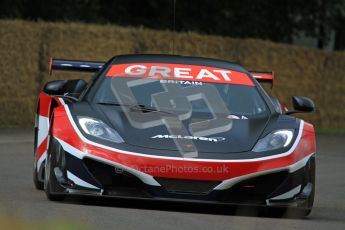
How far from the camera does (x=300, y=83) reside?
94.5ft

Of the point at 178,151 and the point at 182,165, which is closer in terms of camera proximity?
the point at 182,165

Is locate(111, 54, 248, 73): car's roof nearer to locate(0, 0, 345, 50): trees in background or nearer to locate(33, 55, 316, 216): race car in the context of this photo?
locate(33, 55, 316, 216): race car

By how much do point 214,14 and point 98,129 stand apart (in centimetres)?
2723

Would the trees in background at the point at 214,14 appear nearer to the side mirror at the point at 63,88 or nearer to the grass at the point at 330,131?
the grass at the point at 330,131

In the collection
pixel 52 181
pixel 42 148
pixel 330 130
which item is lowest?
pixel 330 130

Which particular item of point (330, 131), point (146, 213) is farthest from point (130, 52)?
point (146, 213)

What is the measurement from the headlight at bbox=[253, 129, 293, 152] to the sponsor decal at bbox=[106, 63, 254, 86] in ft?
4.37

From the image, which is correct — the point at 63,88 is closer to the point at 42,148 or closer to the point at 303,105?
the point at 42,148

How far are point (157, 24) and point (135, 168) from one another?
25999mm

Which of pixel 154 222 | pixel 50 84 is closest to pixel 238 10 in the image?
pixel 50 84

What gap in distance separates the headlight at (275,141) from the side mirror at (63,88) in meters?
2.22

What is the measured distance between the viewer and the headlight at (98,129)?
30.8 ft

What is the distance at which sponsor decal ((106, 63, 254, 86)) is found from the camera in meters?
10.9

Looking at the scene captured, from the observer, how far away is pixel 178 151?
930cm
